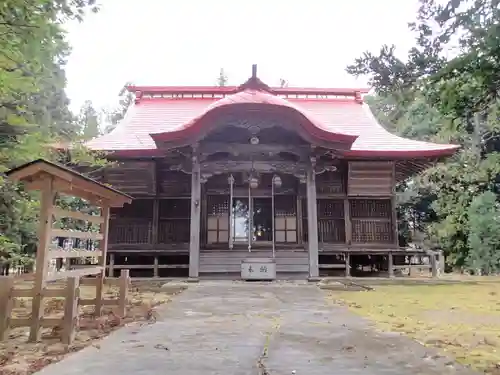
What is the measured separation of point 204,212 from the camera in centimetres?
1355

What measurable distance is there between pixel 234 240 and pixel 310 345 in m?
9.72

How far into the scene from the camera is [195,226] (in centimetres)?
1131

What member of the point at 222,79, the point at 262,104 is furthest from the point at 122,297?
the point at 222,79

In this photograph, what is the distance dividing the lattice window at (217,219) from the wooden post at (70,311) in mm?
9466

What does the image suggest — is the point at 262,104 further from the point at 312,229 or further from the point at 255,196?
the point at 255,196

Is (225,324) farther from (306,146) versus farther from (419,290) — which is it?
(306,146)

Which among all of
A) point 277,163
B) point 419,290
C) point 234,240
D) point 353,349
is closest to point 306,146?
point 277,163

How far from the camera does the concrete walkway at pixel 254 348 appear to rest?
9.71ft

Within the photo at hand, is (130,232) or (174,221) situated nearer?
(130,232)

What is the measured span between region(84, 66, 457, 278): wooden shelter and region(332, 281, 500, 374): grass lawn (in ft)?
11.8

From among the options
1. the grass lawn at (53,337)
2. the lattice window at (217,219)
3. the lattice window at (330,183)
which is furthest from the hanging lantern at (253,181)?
the grass lawn at (53,337)

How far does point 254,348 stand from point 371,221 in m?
10.8

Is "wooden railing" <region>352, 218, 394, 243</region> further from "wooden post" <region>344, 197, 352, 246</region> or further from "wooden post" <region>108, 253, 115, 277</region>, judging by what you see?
"wooden post" <region>108, 253, 115, 277</region>

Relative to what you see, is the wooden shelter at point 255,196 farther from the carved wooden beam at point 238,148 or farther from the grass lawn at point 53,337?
the grass lawn at point 53,337
